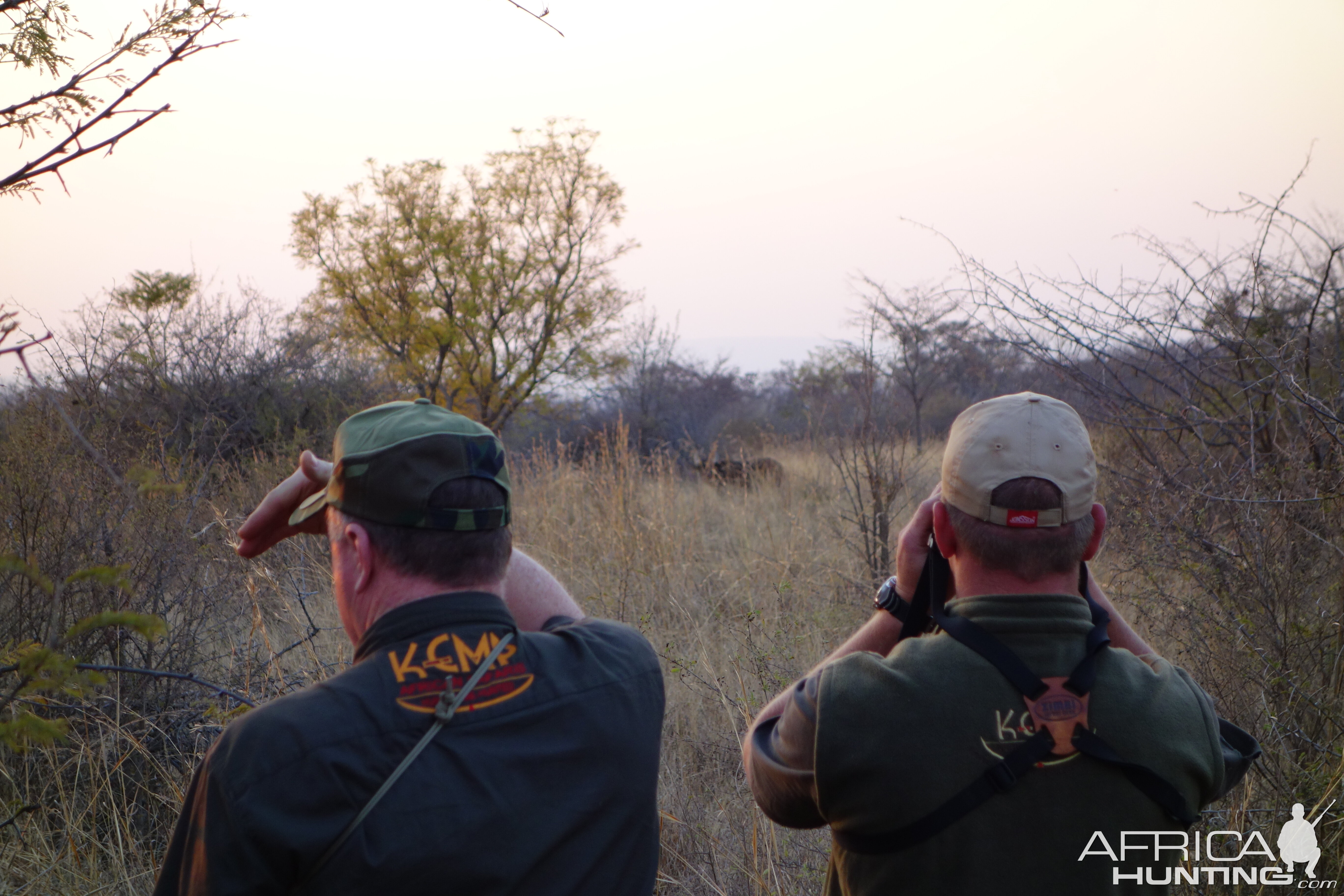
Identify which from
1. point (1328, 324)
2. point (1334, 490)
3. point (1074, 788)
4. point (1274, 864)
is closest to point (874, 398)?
point (1328, 324)

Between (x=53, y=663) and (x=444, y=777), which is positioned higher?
(x=53, y=663)

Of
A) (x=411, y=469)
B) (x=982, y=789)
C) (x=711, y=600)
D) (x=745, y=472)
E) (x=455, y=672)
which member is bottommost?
(x=711, y=600)

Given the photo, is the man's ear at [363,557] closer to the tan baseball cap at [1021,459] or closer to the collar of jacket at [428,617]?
the collar of jacket at [428,617]

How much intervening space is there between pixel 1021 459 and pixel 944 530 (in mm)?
164

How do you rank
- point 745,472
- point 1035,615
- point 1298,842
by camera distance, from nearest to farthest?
1. point 1035,615
2. point 1298,842
3. point 745,472

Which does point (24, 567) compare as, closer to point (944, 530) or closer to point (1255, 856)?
point (944, 530)

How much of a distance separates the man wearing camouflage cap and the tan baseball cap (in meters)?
0.56

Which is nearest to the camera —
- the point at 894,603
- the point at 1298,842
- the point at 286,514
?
the point at 894,603

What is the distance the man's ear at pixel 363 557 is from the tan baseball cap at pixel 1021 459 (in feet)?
2.88

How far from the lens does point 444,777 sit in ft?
3.54

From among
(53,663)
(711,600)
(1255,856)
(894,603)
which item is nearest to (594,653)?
(894,603)

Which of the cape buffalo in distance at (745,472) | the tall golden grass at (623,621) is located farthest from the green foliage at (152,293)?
the cape buffalo in distance at (745,472)

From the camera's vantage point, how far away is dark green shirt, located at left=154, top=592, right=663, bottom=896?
1.00 metres

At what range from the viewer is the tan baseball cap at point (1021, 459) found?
4.24ft
